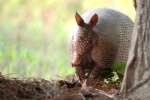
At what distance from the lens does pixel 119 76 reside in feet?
13.3

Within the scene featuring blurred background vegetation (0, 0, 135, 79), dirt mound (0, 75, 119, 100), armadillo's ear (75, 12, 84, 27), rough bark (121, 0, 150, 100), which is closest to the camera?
rough bark (121, 0, 150, 100)

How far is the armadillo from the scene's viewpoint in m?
3.71

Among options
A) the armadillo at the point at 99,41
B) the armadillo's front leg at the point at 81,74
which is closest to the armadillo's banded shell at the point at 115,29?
the armadillo at the point at 99,41

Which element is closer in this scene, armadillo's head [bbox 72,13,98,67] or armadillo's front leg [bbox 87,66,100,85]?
armadillo's head [bbox 72,13,98,67]

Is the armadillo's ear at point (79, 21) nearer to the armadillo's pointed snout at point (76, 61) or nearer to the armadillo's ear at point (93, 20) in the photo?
the armadillo's ear at point (93, 20)

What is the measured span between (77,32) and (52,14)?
12.5ft

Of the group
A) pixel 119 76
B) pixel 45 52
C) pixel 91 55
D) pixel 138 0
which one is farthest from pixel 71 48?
pixel 45 52

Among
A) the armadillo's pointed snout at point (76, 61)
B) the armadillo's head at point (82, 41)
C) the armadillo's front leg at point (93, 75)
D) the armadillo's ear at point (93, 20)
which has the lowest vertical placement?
the armadillo's front leg at point (93, 75)

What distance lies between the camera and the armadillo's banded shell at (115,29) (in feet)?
12.9

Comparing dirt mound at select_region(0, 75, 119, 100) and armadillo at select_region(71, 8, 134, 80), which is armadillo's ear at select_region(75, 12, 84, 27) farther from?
dirt mound at select_region(0, 75, 119, 100)

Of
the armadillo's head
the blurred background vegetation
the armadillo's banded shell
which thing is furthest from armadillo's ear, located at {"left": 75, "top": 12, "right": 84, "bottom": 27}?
the blurred background vegetation

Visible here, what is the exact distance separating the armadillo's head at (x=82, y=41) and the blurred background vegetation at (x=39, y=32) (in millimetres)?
1821

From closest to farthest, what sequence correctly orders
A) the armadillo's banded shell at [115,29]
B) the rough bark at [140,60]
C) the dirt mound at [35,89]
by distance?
the rough bark at [140,60] → the dirt mound at [35,89] → the armadillo's banded shell at [115,29]

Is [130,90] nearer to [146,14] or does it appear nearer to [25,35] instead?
[146,14]
